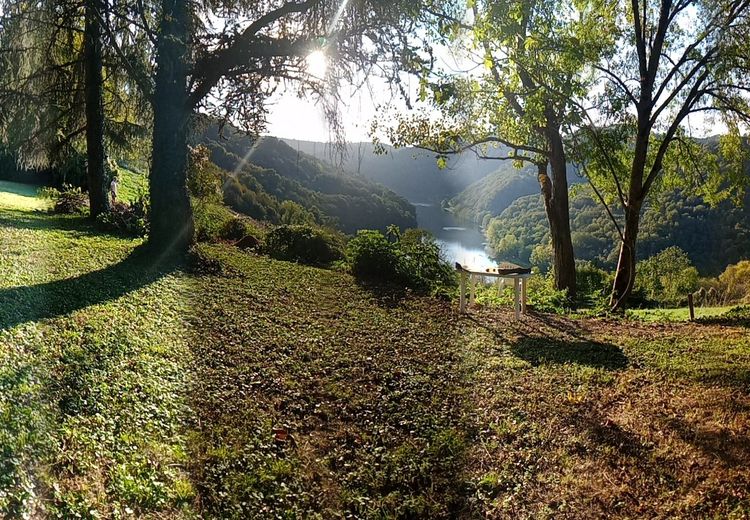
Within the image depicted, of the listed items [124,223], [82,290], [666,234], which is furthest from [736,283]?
[666,234]

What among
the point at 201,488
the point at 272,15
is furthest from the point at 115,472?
the point at 272,15

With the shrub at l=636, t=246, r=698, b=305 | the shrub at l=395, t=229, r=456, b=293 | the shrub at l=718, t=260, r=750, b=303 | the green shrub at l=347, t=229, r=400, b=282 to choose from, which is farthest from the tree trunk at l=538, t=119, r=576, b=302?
the shrub at l=718, t=260, r=750, b=303

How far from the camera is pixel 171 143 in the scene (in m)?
8.14

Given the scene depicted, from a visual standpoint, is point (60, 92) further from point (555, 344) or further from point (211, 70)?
point (555, 344)

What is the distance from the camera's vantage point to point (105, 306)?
5.27 m

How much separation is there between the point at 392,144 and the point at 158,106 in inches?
202

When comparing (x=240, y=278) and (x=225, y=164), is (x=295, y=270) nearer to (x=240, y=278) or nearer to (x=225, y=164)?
(x=240, y=278)

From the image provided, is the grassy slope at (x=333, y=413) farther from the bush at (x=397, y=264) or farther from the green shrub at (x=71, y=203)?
the green shrub at (x=71, y=203)

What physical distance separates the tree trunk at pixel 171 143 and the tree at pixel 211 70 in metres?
0.01

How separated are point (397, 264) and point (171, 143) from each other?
4545mm

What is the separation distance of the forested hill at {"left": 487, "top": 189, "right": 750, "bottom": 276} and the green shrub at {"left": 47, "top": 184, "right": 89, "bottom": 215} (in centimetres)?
3894

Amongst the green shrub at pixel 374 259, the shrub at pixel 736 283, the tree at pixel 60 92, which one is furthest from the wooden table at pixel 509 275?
the shrub at pixel 736 283

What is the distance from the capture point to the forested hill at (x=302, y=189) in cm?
2955

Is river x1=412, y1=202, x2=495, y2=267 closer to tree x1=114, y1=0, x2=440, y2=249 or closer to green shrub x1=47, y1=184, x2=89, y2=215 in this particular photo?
green shrub x1=47, y1=184, x2=89, y2=215
